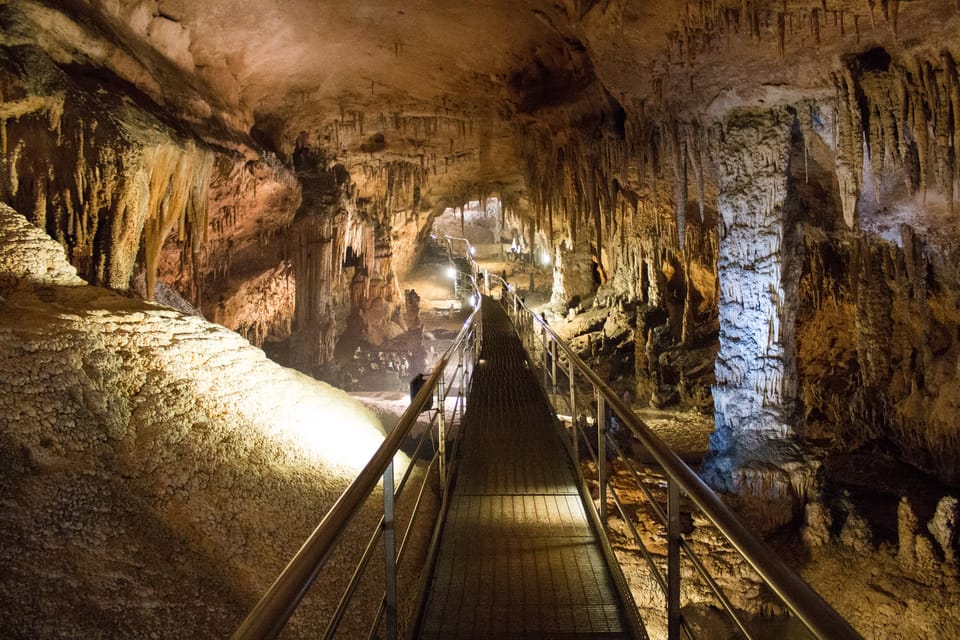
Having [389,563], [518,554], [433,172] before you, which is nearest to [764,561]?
[389,563]

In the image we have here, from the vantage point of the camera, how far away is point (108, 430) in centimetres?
346

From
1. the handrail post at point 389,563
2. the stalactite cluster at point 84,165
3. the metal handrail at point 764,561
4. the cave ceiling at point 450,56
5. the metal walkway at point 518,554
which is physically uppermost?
the cave ceiling at point 450,56

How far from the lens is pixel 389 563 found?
204cm

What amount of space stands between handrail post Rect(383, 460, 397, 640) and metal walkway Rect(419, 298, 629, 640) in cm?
55

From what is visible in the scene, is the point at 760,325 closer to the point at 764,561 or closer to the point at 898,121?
the point at 898,121

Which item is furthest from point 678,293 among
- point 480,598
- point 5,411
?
point 5,411

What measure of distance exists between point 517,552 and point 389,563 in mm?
1369

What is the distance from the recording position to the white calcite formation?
2.64 metres

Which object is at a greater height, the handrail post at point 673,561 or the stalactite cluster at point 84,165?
the stalactite cluster at point 84,165

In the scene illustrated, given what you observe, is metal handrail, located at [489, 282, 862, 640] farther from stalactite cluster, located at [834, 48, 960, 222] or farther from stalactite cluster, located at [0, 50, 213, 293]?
stalactite cluster, located at [0, 50, 213, 293]

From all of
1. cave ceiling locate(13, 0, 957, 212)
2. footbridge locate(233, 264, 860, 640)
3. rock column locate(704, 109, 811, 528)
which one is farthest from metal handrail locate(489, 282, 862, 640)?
rock column locate(704, 109, 811, 528)

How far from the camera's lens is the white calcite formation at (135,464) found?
2.64 meters

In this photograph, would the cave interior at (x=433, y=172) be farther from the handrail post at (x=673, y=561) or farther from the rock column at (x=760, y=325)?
the handrail post at (x=673, y=561)

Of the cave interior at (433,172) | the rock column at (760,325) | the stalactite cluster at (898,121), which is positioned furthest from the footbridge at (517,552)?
the stalactite cluster at (898,121)
